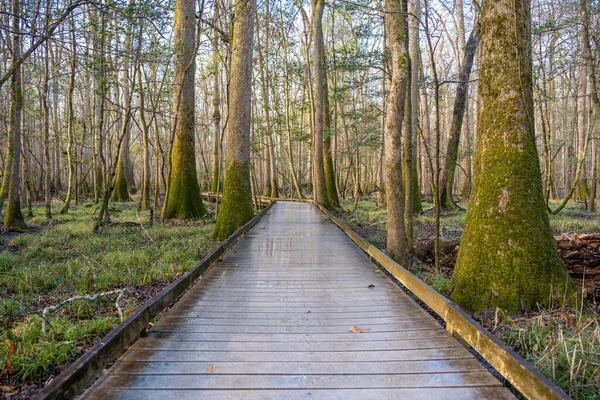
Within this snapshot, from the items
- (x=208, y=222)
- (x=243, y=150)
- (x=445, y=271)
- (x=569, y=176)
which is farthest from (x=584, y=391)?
(x=569, y=176)

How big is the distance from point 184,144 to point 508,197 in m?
10.9

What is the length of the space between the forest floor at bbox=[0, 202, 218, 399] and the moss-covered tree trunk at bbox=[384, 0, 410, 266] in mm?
3445

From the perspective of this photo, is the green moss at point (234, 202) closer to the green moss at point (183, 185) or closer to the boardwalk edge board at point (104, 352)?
the green moss at point (183, 185)

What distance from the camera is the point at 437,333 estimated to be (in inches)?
135

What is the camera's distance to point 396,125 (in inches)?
245

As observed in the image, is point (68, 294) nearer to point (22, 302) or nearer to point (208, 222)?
point (22, 302)

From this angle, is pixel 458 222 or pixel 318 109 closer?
pixel 458 222

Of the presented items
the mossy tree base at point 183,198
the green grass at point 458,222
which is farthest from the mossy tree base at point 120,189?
the green grass at point 458,222

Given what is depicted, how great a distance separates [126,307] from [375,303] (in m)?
2.96

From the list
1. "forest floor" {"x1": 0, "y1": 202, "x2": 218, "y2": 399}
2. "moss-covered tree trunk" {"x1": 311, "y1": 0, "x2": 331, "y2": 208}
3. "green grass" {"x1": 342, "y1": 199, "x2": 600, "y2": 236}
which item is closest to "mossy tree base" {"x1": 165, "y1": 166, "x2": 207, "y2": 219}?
"forest floor" {"x1": 0, "y1": 202, "x2": 218, "y2": 399}

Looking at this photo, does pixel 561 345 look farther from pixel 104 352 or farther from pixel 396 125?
pixel 396 125

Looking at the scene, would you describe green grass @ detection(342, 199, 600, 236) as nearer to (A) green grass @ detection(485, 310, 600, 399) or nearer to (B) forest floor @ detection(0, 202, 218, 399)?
(B) forest floor @ detection(0, 202, 218, 399)

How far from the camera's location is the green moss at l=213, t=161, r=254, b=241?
9.43m

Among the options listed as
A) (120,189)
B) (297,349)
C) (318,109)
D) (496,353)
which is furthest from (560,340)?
A: (120,189)
